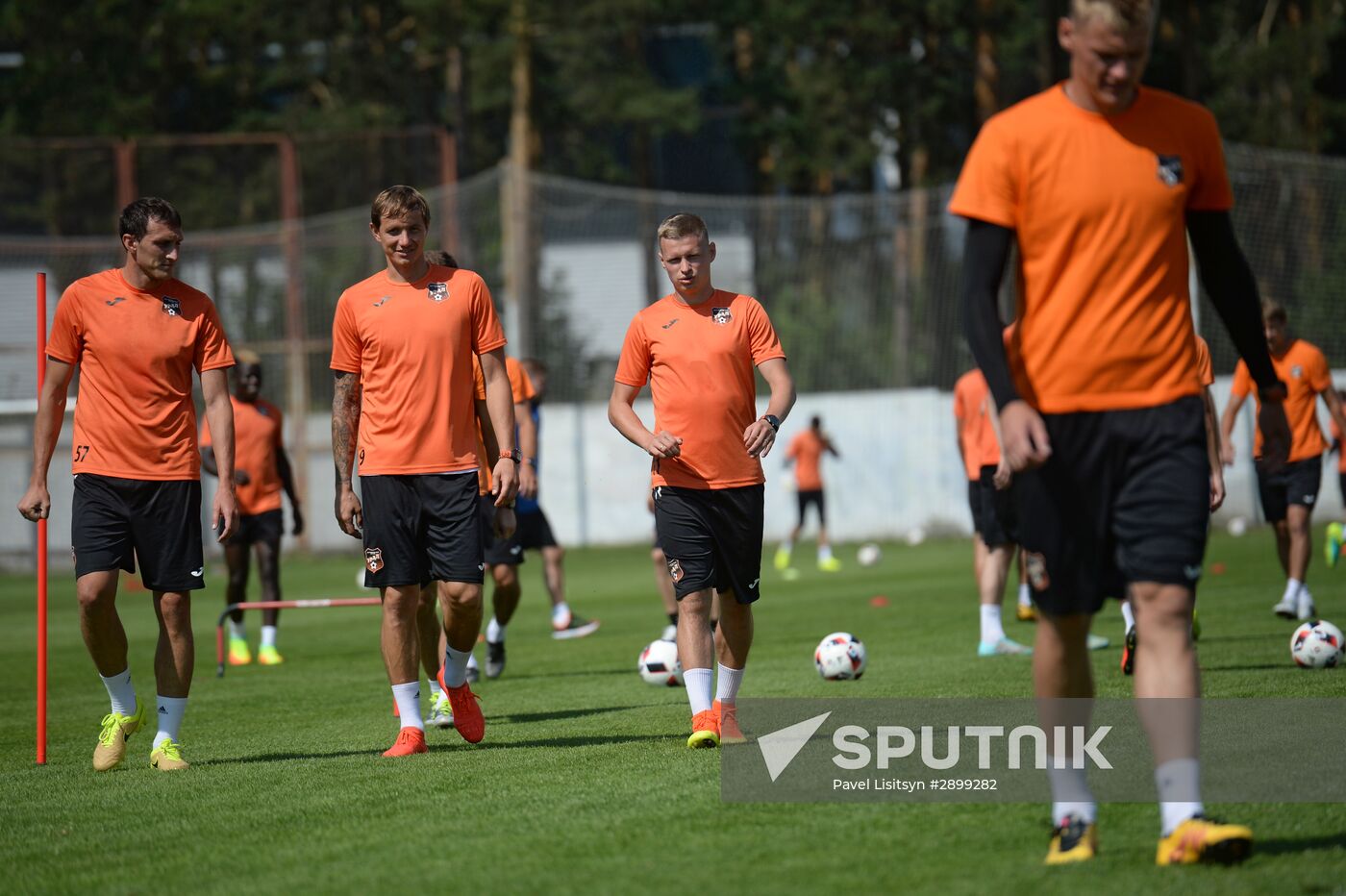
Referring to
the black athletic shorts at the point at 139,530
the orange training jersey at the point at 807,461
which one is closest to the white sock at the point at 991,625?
the black athletic shorts at the point at 139,530

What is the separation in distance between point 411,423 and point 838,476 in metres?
24.0

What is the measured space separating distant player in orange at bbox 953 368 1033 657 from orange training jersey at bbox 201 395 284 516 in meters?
5.41

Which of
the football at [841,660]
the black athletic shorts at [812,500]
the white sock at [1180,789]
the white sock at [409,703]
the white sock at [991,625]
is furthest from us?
the black athletic shorts at [812,500]

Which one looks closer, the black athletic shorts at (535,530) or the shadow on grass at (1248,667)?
the shadow on grass at (1248,667)

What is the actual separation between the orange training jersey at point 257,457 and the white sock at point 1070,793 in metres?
9.73

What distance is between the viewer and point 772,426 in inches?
277

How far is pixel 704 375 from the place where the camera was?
7.27 metres

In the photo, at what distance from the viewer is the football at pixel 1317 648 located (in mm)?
9070

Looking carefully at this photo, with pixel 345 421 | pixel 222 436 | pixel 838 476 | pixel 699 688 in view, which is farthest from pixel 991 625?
pixel 838 476

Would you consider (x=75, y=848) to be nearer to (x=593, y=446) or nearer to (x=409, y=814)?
(x=409, y=814)

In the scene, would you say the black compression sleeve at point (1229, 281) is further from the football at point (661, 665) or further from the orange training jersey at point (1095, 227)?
the football at point (661, 665)

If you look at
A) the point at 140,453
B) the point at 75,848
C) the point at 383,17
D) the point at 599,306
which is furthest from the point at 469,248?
the point at 75,848

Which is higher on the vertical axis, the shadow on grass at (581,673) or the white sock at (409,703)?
the white sock at (409,703)

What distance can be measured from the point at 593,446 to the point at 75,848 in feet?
83.5
